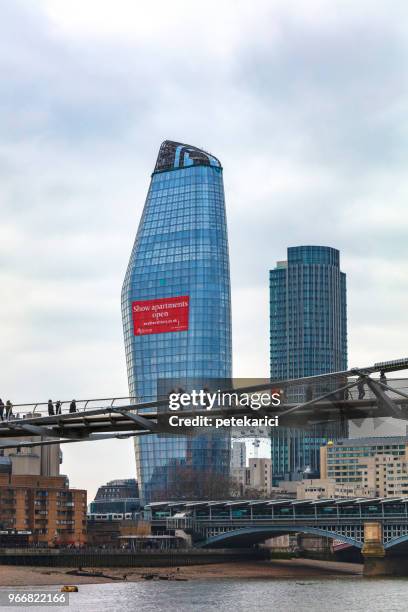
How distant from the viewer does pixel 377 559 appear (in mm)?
183750

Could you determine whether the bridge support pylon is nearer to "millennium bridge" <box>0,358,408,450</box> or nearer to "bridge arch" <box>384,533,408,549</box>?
"bridge arch" <box>384,533,408,549</box>

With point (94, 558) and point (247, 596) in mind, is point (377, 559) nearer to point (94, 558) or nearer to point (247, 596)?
point (94, 558)

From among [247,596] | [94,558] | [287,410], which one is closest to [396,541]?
[94,558]

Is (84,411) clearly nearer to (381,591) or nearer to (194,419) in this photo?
(194,419)

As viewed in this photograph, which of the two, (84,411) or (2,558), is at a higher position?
(84,411)

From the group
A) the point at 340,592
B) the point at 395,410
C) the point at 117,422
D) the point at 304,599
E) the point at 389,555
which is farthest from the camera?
the point at 389,555

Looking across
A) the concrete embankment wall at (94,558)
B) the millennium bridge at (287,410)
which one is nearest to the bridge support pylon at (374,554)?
the concrete embankment wall at (94,558)

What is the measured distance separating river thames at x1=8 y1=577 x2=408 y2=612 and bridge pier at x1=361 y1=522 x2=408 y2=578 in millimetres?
18726

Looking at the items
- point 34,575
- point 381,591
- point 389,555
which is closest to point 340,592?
point 381,591

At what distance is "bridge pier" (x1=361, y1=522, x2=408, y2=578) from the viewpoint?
18250 cm

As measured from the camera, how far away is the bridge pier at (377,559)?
18250cm

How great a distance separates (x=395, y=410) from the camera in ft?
190

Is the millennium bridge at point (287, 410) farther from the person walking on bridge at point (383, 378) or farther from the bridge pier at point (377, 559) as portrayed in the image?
the bridge pier at point (377, 559)

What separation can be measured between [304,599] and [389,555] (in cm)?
6407
